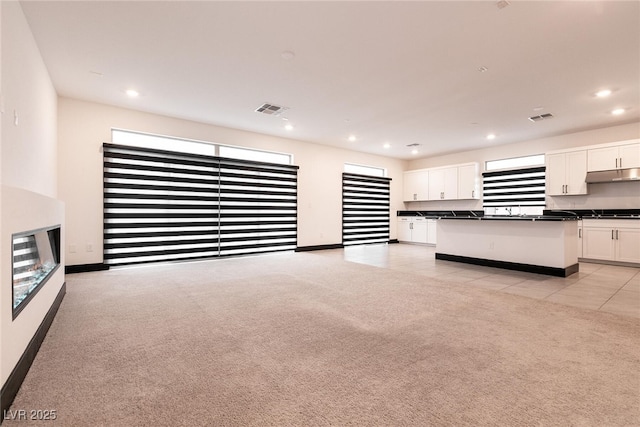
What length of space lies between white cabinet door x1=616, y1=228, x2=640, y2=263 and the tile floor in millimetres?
233

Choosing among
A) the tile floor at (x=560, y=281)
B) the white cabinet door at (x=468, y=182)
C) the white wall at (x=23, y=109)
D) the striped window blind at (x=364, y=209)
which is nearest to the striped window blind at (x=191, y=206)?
the white wall at (x=23, y=109)

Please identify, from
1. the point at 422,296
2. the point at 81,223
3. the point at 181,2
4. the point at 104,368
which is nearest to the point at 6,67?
the point at 181,2

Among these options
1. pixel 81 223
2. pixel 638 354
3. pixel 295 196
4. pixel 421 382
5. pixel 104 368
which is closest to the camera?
pixel 421 382

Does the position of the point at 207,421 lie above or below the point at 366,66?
below

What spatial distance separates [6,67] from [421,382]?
409cm

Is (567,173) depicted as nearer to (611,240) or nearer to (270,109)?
(611,240)

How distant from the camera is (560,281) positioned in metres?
4.51

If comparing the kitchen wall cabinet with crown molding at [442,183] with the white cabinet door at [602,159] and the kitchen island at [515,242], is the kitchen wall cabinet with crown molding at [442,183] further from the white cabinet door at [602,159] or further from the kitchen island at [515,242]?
the kitchen island at [515,242]

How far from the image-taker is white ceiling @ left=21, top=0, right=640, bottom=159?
294cm

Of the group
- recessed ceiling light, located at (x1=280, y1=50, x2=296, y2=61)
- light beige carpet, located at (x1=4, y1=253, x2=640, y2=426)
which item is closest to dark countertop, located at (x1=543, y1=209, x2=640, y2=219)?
light beige carpet, located at (x1=4, y1=253, x2=640, y2=426)

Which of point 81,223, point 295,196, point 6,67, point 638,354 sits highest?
point 6,67

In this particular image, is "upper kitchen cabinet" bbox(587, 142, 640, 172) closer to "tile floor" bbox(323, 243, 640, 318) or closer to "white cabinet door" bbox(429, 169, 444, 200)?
"tile floor" bbox(323, 243, 640, 318)

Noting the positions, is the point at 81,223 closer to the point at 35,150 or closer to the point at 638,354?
the point at 35,150

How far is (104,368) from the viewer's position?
198 centimetres
